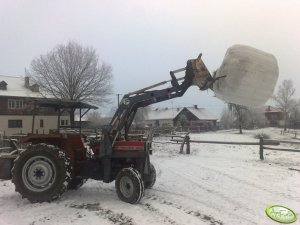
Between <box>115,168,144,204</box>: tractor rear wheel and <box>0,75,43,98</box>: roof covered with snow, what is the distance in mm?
39985

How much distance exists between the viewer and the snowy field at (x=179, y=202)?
7309 mm

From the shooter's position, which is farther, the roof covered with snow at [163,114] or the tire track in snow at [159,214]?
the roof covered with snow at [163,114]

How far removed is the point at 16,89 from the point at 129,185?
4494 cm

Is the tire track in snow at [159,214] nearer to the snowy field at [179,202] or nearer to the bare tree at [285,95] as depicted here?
the snowy field at [179,202]

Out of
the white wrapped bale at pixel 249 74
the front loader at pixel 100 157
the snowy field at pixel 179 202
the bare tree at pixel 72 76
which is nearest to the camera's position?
the snowy field at pixel 179 202

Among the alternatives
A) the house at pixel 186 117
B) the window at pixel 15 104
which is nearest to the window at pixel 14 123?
the window at pixel 15 104

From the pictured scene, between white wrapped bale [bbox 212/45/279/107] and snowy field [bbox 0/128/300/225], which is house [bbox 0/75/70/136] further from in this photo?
white wrapped bale [bbox 212/45/279/107]

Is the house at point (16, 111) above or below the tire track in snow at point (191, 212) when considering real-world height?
above

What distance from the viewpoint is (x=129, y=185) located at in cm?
877

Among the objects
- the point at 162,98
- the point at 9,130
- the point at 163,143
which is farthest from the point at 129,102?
the point at 9,130

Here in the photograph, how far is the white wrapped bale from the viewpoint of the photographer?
7652 millimetres

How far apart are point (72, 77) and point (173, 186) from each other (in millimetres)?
34866

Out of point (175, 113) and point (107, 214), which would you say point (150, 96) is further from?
point (175, 113)

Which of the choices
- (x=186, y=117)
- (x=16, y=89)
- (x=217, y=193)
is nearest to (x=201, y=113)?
(x=186, y=117)
